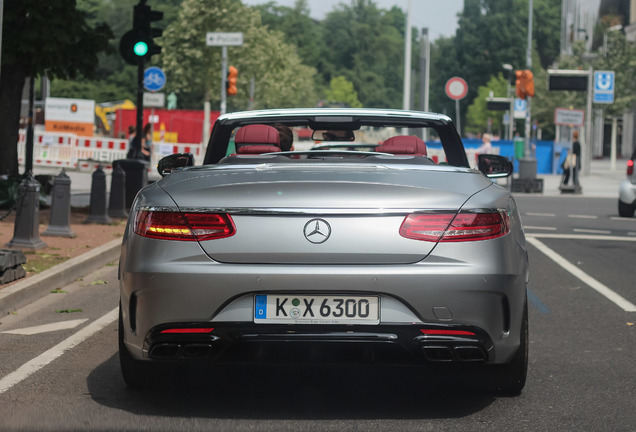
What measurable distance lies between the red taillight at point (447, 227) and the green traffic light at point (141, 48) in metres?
14.9

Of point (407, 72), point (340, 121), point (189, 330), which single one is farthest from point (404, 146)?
point (407, 72)

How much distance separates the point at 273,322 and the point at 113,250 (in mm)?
Answer: 9002

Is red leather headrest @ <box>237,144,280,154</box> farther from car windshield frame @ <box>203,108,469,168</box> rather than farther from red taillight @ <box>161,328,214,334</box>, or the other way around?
red taillight @ <box>161,328,214,334</box>

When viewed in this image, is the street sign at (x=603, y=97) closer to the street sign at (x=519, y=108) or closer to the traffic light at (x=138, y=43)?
the street sign at (x=519, y=108)

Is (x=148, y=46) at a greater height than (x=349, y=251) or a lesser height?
greater

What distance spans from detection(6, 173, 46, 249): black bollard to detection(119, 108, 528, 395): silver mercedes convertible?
296 inches

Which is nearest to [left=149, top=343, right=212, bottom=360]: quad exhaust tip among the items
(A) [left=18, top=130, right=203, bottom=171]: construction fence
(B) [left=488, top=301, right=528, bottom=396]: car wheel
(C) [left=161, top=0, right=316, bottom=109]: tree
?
(B) [left=488, top=301, right=528, bottom=396]: car wheel

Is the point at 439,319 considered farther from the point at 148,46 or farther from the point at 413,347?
the point at 148,46

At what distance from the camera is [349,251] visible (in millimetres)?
5031

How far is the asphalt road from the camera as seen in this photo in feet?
17.4

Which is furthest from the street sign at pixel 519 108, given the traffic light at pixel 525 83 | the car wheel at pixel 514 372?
the car wheel at pixel 514 372

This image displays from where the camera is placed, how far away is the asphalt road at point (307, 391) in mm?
5297

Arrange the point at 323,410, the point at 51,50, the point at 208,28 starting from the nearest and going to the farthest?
the point at 323,410 → the point at 51,50 → the point at 208,28

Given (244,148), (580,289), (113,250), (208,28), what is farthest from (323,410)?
(208,28)
